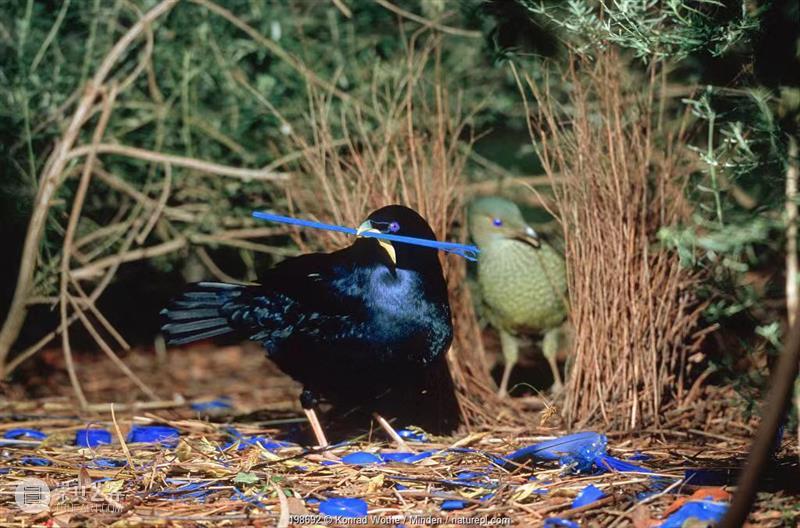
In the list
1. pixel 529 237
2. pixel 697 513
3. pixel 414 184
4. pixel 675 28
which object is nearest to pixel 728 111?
pixel 675 28

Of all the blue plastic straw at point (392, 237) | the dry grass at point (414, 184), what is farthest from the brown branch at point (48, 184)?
the blue plastic straw at point (392, 237)

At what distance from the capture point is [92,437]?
3496 mm

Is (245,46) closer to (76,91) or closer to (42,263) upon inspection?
(76,91)

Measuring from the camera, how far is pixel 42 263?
4336 mm

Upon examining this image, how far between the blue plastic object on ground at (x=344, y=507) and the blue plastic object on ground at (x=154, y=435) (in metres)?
1.03

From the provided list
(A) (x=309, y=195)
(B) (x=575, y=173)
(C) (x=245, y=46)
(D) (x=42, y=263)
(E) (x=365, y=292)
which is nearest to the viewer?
(E) (x=365, y=292)

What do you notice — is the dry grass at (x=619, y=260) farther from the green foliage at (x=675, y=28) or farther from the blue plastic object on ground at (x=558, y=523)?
the blue plastic object on ground at (x=558, y=523)

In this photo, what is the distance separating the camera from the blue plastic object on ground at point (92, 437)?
11.2ft

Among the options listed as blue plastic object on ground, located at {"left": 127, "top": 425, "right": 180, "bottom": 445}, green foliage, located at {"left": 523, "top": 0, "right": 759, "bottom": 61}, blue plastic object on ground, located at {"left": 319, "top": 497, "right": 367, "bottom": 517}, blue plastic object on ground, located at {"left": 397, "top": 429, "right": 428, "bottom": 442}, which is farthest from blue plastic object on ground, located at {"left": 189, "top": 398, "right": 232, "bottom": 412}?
green foliage, located at {"left": 523, "top": 0, "right": 759, "bottom": 61}

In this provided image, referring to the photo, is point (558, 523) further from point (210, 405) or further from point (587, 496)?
point (210, 405)

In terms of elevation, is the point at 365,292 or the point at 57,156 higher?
the point at 57,156

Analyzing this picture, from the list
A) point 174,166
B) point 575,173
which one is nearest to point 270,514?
point 575,173

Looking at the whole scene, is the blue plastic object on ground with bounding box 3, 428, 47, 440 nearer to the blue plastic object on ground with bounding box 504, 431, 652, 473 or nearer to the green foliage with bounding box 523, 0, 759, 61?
the blue plastic object on ground with bounding box 504, 431, 652, 473

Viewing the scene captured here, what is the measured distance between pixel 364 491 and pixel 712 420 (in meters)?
1.51
